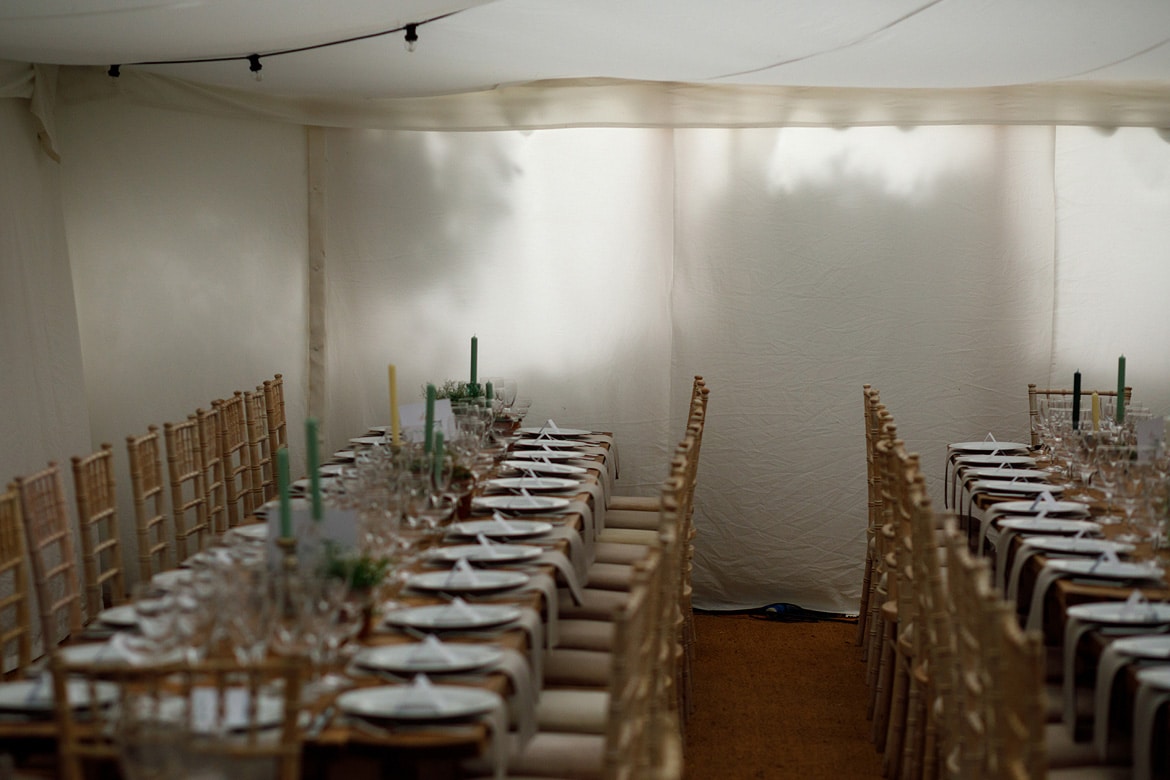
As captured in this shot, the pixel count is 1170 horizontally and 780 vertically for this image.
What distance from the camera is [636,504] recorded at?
5871 mm

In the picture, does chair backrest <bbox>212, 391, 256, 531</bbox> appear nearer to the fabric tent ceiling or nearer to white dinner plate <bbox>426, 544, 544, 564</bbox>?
the fabric tent ceiling

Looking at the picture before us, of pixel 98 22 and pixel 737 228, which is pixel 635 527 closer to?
A: pixel 737 228

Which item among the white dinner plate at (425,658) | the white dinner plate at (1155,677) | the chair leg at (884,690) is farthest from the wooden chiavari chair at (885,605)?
the white dinner plate at (425,658)

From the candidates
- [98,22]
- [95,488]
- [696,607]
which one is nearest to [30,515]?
[95,488]

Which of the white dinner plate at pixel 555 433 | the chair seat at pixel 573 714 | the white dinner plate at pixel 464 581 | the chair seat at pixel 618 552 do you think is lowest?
the chair seat at pixel 573 714

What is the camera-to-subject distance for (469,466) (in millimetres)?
4203

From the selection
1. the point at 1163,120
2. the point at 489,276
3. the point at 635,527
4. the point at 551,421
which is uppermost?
the point at 1163,120

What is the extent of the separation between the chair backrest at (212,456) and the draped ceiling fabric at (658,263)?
133 cm

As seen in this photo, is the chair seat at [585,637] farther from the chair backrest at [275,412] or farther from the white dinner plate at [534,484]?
the chair backrest at [275,412]

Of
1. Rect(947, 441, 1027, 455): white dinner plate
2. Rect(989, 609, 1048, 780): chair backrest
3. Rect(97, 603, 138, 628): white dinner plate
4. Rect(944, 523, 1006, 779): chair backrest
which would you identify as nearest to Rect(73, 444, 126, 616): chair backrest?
Rect(97, 603, 138, 628): white dinner plate

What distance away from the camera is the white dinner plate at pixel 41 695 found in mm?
2479

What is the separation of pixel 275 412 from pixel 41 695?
3167 mm

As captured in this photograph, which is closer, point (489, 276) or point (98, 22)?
point (98, 22)

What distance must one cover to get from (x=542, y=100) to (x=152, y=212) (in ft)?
6.53
